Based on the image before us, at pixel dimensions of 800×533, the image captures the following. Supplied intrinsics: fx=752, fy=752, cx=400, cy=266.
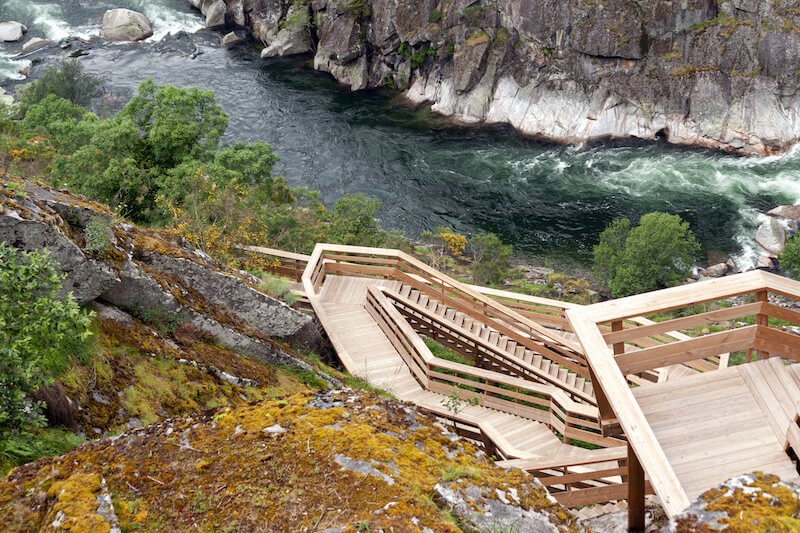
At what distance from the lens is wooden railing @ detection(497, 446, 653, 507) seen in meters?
10.1

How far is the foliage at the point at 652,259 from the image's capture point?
33438 mm

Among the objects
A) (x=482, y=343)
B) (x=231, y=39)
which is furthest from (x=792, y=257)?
(x=231, y=39)

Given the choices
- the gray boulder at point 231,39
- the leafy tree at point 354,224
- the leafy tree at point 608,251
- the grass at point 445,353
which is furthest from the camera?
the gray boulder at point 231,39

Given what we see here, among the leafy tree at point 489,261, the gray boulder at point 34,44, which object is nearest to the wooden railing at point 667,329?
the leafy tree at point 489,261

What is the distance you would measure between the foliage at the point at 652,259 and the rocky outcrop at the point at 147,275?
2184 centimetres

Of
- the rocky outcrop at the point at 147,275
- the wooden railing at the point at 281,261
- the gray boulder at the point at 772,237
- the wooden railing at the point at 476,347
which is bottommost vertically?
the gray boulder at the point at 772,237

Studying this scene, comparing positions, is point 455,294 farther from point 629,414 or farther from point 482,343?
point 629,414

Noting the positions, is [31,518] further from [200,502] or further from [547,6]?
[547,6]

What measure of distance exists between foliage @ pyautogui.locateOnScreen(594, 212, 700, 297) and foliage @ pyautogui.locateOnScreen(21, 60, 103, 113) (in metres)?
34.9

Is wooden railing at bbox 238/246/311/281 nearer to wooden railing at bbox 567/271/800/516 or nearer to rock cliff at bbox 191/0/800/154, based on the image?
wooden railing at bbox 567/271/800/516

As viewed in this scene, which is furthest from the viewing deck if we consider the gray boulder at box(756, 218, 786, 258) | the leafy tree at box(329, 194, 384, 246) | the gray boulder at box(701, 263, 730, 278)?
the gray boulder at box(756, 218, 786, 258)

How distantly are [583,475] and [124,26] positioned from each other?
6241cm

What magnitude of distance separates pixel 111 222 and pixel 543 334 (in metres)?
9.86

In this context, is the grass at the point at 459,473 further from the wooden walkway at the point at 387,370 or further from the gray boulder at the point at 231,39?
the gray boulder at the point at 231,39
